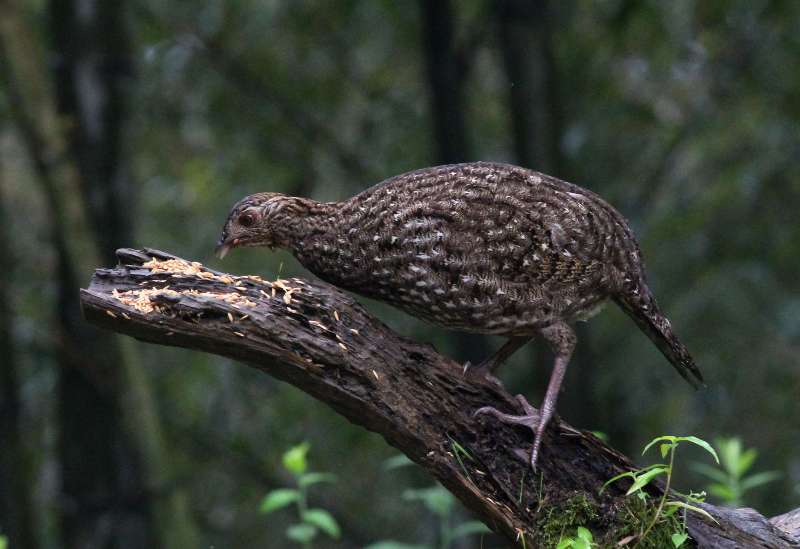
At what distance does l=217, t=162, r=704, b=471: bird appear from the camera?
13.8ft

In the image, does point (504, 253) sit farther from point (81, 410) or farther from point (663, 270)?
point (81, 410)

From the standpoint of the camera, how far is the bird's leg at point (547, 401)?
13.4 feet

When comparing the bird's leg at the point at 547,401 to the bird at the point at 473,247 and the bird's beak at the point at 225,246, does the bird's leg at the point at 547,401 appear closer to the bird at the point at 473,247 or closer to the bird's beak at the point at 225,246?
the bird at the point at 473,247

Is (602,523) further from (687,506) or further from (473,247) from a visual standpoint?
(473,247)

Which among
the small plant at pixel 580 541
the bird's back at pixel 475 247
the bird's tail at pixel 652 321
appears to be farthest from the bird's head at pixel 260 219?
the small plant at pixel 580 541

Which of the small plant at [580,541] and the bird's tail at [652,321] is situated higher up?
the bird's tail at [652,321]

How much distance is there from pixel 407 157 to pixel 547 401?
4869 mm

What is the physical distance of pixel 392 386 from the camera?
390 cm

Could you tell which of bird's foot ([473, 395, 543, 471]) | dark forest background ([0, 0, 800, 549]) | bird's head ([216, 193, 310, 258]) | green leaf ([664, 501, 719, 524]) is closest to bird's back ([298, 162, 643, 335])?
bird's head ([216, 193, 310, 258])

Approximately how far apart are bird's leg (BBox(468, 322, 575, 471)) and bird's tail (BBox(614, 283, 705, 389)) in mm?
379

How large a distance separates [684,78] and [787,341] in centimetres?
255

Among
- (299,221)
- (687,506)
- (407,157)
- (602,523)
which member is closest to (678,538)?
(687,506)

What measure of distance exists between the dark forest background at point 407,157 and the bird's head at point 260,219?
287 centimetres

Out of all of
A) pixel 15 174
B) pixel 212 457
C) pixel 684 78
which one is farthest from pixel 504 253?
pixel 15 174
